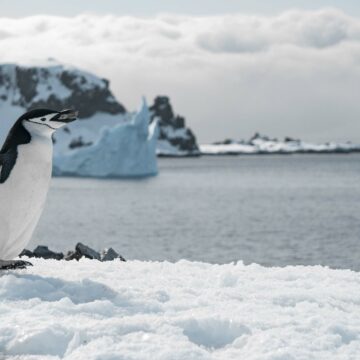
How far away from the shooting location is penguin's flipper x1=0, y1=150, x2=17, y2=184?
716 centimetres

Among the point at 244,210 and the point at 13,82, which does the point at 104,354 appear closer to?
the point at 244,210

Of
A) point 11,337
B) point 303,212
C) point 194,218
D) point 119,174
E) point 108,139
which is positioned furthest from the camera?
point 119,174

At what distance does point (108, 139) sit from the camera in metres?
68.8

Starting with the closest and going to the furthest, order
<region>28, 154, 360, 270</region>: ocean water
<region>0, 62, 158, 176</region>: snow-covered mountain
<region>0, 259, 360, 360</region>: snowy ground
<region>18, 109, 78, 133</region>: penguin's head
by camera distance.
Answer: <region>0, 259, 360, 360</region>: snowy ground
<region>18, 109, 78, 133</region>: penguin's head
<region>28, 154, 360, 270</region>: ocean water
<region>0, 62, 158, 176</region>: snow-covered mountain

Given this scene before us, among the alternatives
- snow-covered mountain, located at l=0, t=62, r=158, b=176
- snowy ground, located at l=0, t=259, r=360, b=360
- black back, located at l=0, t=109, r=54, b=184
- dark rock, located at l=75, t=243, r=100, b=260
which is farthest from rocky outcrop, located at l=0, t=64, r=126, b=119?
snowy ground, located at l=0, t=259, r=360, b=360

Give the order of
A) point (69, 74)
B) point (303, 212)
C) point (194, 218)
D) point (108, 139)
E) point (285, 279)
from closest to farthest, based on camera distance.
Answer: point (285, 279) → point (194, 218) → point (303, 212) → point (108, 139) → point (69, 74)

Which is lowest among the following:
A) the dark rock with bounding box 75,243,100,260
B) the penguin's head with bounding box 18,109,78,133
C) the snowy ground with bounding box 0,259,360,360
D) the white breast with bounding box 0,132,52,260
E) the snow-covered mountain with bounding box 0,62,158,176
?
the snow-covered mountain with bounding box 0,62,158,176

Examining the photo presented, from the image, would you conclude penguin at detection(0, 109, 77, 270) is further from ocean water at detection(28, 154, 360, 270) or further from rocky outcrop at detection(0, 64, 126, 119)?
rocky outcrop at detection(0, 64, 126, 119)

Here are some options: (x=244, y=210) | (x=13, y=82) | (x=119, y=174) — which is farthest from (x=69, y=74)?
(x=244, y=210)

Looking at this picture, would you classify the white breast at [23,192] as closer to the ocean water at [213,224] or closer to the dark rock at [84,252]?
the dark rock at [84,252]

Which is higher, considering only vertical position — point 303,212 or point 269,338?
point 269,338

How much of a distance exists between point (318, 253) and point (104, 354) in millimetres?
27889

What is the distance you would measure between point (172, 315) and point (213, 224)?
38.8 m

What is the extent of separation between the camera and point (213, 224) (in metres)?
44.6
